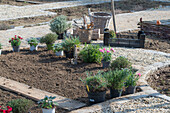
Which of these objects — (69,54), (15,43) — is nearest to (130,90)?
(69,54)

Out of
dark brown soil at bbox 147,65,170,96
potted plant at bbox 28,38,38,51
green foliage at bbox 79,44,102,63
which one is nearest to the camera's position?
dark brown soil at bbox 147,65,170,96

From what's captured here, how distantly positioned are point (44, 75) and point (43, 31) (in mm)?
4911

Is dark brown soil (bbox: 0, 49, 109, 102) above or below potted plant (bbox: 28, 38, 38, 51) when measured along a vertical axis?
below

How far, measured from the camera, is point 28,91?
6.12m

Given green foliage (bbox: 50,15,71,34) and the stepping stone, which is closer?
the stepping stone

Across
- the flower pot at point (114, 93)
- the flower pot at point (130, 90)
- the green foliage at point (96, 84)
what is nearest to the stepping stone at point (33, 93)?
the green foliage at point (96, 84)

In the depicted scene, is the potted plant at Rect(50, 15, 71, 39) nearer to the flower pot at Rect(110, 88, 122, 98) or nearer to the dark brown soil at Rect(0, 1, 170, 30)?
the dark brown soil at Rect(0, 1, 170, 30)

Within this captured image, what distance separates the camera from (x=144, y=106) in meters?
5.46

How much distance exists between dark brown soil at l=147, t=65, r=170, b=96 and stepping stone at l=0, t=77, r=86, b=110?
1872mm

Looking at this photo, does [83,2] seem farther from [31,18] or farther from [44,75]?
[44,75]

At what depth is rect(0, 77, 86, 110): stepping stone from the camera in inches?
217

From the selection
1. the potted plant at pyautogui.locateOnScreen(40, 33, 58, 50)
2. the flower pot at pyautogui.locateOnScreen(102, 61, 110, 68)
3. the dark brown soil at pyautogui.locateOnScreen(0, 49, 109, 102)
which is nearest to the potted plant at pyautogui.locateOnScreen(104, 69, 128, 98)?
the dark brown soil at pyautogui.locateOnScreen(0, 49, 109, 102)

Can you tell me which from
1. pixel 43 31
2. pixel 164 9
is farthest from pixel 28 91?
pixel 164 9

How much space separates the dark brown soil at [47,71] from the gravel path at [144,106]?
2.57 feet
